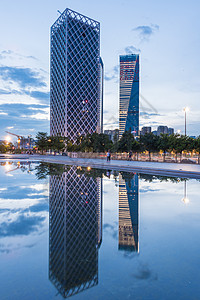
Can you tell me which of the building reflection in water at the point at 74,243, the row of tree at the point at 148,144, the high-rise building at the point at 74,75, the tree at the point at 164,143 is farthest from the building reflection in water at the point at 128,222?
the high-rise building at the point at 74,75

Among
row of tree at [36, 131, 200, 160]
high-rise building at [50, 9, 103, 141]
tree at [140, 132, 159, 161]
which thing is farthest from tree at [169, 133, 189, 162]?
high-rise building at [50, 9, 103, 141]

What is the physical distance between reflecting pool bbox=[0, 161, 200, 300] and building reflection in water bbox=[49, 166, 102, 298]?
2 centimetres

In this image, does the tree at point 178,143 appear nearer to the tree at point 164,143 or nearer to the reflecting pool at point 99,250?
the tree at point 164,143

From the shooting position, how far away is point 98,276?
3225 millimetres

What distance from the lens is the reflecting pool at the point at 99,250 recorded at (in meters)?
2.89

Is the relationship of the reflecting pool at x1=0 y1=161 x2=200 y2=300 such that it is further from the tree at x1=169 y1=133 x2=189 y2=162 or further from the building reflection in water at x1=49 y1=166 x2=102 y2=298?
the tree at x1=169 y1=133 x2=189 y2=162

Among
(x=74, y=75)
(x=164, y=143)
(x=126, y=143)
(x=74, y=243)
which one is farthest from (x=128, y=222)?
(x=74, y=75)

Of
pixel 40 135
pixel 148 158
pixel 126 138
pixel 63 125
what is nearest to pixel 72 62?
pixel 63 125

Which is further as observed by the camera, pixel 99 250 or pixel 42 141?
pixel 42 141

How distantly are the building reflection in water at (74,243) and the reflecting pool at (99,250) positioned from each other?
15 millimetres

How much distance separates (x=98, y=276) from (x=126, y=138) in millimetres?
55175

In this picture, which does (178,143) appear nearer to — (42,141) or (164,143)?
(164,143)

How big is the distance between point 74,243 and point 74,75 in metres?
121

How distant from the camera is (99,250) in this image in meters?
4.07
